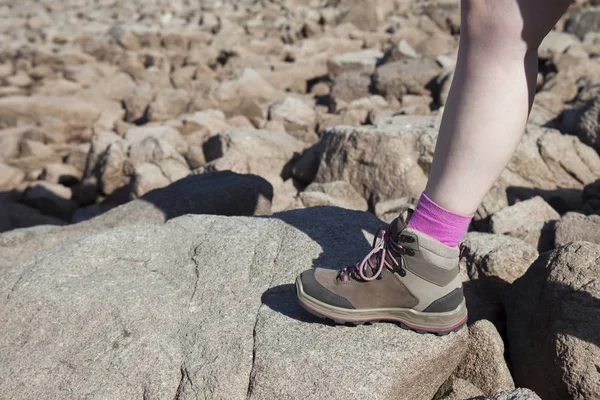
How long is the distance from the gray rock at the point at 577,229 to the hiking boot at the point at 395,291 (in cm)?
128

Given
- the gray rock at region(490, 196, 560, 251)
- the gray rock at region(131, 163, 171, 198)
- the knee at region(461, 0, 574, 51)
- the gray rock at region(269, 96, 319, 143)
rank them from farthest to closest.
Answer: the gray rock at region(269, 96, 319, 143) → the gray rock at region(131, 163, 171, 198) → the gray rock at region(490, 196, 560, 251) → the knee at region(461, 0, 574, 51)

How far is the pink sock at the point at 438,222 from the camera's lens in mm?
1881

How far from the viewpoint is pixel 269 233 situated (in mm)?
2654

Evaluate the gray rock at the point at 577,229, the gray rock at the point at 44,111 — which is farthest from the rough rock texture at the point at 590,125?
the gray rock at the point at 44,111

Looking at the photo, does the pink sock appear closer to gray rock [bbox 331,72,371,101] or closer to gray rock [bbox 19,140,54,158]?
gray rock [bbox 331,72,371,101]

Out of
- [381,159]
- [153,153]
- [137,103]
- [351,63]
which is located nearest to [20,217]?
[153,153]

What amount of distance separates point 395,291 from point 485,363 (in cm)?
49

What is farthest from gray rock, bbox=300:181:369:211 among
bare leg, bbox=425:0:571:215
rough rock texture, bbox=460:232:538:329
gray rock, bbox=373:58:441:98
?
gray rock, bbox=373:58:441:98

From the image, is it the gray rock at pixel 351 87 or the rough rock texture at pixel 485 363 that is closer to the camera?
the rough rock texture at pixel 485 363

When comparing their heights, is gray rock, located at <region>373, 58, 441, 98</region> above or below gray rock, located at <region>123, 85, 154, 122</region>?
above

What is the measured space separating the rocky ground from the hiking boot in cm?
7

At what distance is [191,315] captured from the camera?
7.38ft

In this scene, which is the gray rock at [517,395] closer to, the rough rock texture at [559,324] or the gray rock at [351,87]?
the rough rock texture at [559,324]

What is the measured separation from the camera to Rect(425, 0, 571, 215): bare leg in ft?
5.47
